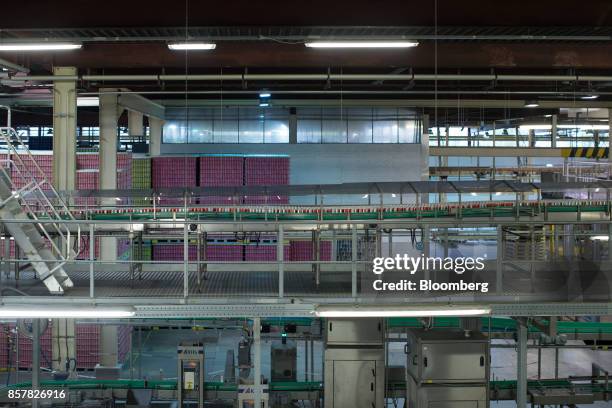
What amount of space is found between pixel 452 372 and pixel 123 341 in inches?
346

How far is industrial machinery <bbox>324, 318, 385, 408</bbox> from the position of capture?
8.98 meters

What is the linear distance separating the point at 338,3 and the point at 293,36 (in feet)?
3.67

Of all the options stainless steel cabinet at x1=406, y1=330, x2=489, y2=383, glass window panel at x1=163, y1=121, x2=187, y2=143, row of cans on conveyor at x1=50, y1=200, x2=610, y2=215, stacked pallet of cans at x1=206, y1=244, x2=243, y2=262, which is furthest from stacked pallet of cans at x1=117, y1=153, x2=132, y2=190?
stainless steel cabinet at x1=406, y1=330, x2=489, y2=383

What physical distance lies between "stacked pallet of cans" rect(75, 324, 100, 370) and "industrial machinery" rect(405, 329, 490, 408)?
26.3ft

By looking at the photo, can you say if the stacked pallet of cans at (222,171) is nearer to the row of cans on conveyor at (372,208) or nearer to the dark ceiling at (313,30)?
the row of cans on conveyor at (372,208)

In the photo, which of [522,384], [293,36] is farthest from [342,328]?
[293,36]

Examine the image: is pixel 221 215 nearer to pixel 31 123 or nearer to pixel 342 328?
pixel 342 328

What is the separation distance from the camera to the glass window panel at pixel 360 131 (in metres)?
21.1

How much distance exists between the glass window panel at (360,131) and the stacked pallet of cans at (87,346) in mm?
10159

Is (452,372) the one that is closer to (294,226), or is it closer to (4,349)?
(294,226)

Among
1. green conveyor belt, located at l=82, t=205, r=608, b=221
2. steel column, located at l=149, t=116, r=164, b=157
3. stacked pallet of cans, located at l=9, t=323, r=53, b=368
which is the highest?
steel column, located at l=149, t=116, r=164, b=157

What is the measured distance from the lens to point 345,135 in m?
21.1

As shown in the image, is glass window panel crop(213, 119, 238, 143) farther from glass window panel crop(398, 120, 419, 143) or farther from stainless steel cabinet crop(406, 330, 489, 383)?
stainless steel cabinet crop(406, 330, 489, 383)

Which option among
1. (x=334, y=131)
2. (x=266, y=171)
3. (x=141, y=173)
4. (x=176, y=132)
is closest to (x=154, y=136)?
(x=176, y=132)
